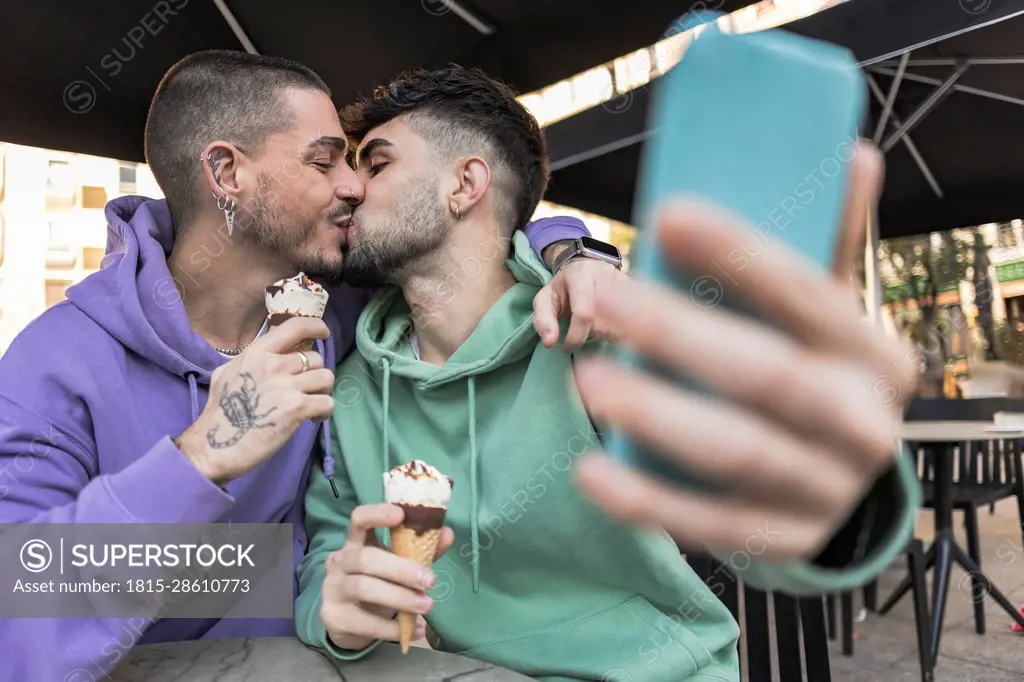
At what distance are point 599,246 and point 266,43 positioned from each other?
1.92m

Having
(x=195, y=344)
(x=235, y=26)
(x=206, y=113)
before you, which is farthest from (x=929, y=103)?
(x=195, y=344)

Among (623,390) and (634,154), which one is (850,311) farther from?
(634,154)

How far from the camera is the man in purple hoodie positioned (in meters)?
1.20

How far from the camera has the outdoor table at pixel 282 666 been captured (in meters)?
1.20

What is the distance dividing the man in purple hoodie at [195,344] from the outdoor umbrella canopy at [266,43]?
606mm

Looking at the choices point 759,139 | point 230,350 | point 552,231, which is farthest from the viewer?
point 552,231

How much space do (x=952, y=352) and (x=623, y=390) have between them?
2134mm

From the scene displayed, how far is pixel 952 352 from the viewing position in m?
2.16

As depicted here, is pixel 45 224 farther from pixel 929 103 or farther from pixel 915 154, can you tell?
pixel 929 103

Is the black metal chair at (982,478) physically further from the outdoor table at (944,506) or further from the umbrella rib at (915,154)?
the umbrella rib at (915,154)

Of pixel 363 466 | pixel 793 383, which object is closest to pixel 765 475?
pixel 793 383

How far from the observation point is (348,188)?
6.27 ft

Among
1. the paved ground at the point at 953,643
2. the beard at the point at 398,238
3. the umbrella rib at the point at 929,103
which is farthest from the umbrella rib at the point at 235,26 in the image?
the paved ground at the point at 953,643

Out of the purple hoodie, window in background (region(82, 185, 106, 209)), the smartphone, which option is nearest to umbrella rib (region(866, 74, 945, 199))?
the purple hoodie
